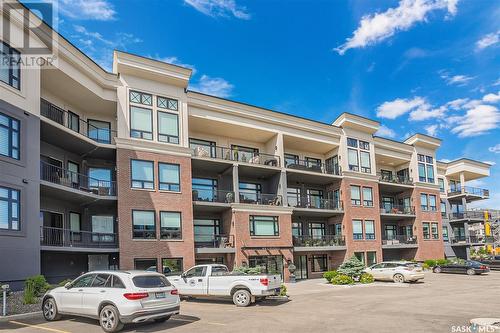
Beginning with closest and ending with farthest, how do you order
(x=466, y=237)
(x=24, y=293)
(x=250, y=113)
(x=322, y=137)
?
(x=24, y=293)
(x=250, y=113)
(x=322, y=137)
(x=466, y=237)

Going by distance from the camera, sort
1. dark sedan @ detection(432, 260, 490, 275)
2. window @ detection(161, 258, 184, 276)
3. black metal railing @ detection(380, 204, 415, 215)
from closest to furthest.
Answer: window @ detection(161, 258, 184, 276), dark sedan @ detection(432, 260, 490, 275), black metal railing @ detection(380, 204, 415, 215)

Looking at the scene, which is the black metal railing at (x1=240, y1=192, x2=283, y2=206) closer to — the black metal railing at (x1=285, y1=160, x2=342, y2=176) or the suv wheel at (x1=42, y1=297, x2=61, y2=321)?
the black metal railing at (x1=285, y1=160, x2=342, y2=176)

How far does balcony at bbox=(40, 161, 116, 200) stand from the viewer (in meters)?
22.7

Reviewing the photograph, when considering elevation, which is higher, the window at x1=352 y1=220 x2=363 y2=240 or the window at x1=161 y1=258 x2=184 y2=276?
the window at x1=352 y1=220 x2=363 y2=240

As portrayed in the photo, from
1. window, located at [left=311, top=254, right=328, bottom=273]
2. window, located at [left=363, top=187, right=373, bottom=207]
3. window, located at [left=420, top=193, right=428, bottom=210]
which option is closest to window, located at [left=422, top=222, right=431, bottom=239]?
window, located at [left=420, top=193, right=428, bottom=210]

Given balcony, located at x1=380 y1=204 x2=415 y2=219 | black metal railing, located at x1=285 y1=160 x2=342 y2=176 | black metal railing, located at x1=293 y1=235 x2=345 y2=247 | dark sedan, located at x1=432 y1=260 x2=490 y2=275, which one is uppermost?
black metal railing, located at x1=285 y1=160 x2=342 y2=176

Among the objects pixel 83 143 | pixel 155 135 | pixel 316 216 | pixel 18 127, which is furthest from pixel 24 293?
pixel 316 216

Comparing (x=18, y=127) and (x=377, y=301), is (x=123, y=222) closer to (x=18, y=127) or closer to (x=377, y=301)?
(x=18, y=127)

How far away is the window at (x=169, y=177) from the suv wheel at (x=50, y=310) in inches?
530

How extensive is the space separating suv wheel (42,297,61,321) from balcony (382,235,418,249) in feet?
106

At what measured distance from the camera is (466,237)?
5066 cm

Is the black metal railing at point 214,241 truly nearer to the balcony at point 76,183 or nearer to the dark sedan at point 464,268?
the balcony at point 76,183

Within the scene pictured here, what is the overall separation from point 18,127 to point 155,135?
9.17 meters

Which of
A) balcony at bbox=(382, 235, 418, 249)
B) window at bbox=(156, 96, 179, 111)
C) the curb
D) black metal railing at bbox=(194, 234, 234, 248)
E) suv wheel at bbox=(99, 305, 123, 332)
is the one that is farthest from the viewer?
balcony at bbox=(382, 235, 418, 249)
